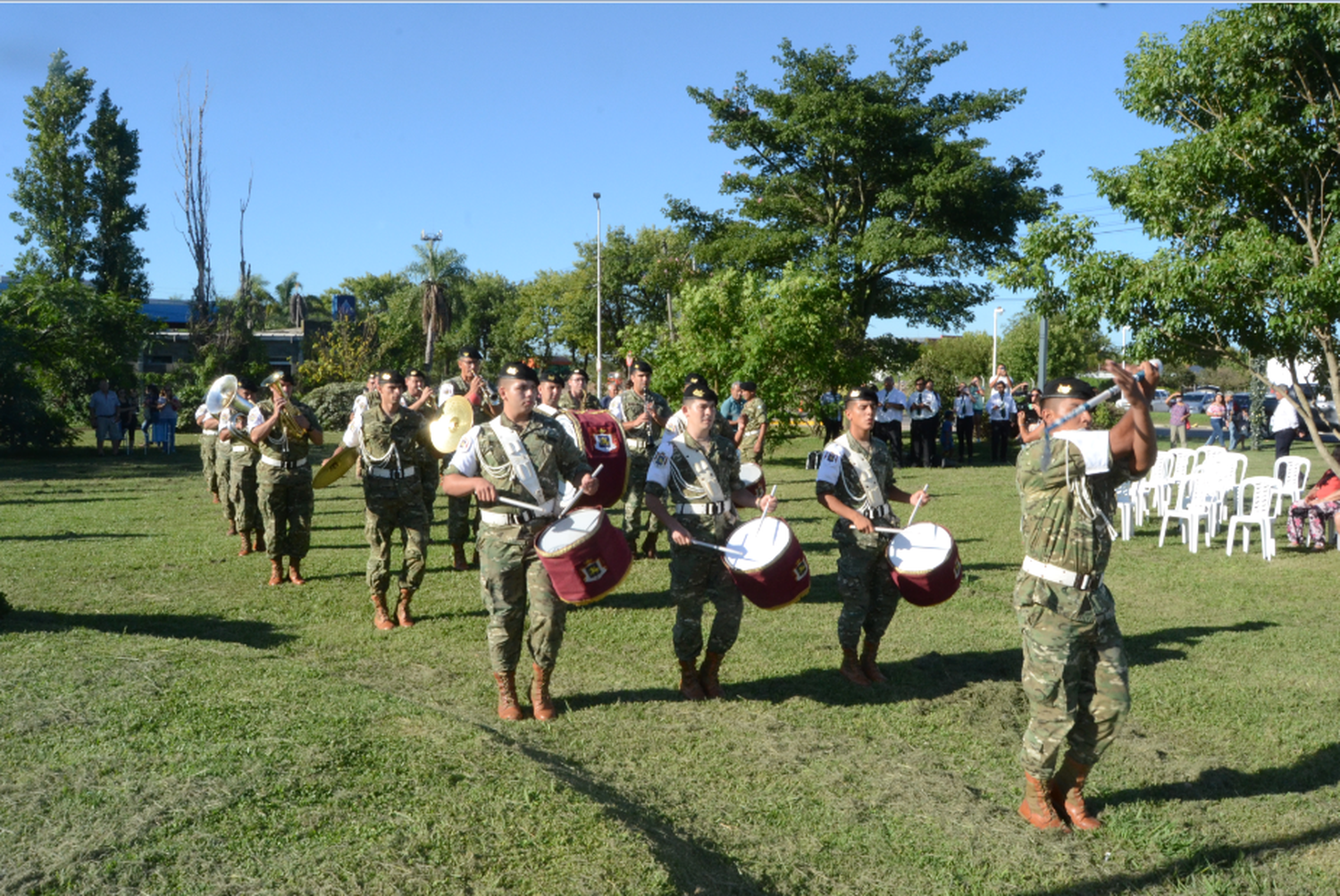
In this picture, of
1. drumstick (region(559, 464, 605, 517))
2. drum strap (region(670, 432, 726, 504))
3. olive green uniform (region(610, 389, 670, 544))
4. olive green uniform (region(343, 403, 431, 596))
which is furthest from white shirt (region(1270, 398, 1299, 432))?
drumstick (region(559, 464, 605, 517))

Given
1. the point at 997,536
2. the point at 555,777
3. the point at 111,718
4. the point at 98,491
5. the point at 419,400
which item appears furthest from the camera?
the point at 98,491

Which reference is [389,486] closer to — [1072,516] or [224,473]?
[1072,516]

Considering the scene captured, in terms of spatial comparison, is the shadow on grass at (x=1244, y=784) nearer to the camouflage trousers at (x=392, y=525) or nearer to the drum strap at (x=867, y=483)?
the drum strap at (x=867, y=483)

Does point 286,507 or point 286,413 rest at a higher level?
point 286,413

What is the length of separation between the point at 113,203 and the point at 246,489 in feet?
121

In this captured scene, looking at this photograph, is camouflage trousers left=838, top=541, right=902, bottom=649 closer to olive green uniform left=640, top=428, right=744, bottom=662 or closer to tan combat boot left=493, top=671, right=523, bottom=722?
olive green uniform left=640, top=428, right=744, bottom=662

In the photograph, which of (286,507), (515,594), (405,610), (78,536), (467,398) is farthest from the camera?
(78,536)

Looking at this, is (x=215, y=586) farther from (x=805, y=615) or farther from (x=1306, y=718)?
(x=1306, y=718)

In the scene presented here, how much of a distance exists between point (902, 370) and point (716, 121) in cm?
1143

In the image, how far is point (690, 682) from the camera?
6863 millimetres

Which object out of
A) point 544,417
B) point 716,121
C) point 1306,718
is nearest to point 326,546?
point 544,417

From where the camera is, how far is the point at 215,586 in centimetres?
1037

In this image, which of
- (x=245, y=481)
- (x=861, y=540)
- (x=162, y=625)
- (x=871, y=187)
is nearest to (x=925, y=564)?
(x=861, y=540)

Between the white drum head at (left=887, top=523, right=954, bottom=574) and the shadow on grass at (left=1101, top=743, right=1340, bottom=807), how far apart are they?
1.74 metres
